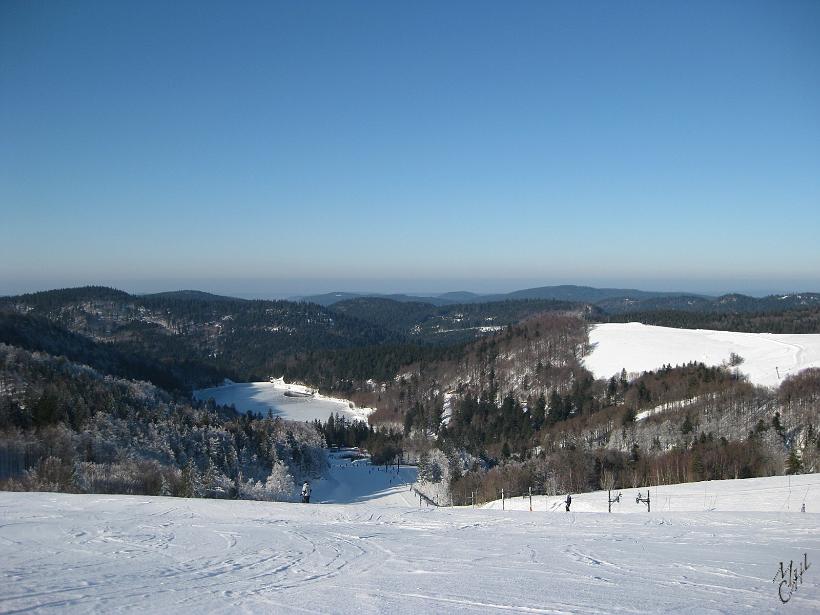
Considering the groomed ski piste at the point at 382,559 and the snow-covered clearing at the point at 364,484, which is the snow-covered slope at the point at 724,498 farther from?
the snow-covered clearing at the point at 364,484

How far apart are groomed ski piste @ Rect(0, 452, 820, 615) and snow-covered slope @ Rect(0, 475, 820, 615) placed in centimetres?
5

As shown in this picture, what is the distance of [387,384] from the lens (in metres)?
169

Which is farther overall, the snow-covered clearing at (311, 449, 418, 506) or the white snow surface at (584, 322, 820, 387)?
the white snow surface at (584, 322, 820, 387)

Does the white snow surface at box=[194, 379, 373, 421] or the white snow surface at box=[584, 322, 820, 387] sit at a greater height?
the white snow surface at box=[584, 322, 820, 387]

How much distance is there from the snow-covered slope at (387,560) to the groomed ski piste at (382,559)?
0.17 feet

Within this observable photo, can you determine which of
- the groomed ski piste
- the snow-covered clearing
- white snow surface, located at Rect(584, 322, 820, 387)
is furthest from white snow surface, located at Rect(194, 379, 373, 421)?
the groomed ski piste

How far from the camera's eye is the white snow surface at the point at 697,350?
98.0 m

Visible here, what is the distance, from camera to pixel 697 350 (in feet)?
393

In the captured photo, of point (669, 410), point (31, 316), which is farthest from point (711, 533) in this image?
point (31, 316)

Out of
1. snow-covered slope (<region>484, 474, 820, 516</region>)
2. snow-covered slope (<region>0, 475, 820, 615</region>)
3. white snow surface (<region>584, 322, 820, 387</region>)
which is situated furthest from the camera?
white snow surface (<region>584, 322, 820, 387</region>)

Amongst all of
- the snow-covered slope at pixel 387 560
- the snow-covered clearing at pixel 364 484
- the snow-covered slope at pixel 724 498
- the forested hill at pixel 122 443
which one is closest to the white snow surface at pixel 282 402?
the snow-covered clearing at pixel 364 484

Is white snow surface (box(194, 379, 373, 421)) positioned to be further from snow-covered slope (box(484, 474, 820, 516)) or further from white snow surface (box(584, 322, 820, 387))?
snow-covered slope (box(484, 474, 820, 516))

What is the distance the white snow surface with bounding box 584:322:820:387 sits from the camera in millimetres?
98000

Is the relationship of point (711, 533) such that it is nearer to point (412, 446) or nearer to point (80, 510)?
point (80, 510)
